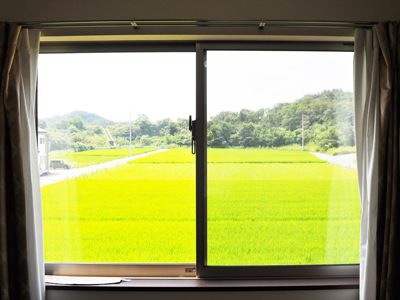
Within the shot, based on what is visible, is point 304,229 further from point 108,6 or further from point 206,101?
point 108,6

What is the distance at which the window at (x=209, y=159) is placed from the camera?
1.60 m

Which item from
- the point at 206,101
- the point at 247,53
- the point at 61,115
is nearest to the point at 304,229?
the point at 206,101

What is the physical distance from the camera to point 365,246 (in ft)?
4.60

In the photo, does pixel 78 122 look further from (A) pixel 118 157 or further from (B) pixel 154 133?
(B) pixel 154 133

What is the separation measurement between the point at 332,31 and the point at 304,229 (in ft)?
3.95

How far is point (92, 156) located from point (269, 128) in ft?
3.77

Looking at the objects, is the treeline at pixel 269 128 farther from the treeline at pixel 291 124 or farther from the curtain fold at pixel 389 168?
the curtain fold at pixel 389 168

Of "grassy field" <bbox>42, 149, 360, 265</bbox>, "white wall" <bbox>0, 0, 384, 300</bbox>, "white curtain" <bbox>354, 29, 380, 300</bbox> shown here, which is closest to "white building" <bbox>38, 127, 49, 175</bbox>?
"grassy field" <bbox>42, 149, 360, 265</bbox>

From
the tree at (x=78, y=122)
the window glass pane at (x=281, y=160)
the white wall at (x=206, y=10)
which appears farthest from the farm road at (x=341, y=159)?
the tree at (x=78, y=122)

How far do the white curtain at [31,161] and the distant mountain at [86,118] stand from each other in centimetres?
23

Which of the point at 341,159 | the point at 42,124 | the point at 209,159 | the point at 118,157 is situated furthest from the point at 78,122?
the point at 341,159

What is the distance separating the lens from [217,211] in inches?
63.0

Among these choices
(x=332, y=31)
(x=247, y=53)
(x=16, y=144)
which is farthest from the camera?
(x=247, y=53)

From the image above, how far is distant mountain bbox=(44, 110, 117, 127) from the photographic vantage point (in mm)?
1675
